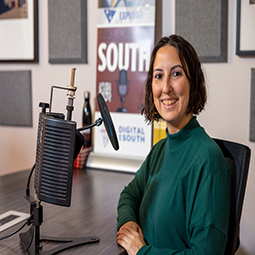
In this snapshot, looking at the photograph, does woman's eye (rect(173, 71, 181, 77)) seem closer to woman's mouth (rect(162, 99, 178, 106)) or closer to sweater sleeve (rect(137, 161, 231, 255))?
woman's mouth (rect(162, 99, 178, 106))

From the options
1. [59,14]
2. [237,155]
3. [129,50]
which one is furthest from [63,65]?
[237,155]

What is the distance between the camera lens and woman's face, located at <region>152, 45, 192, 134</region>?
116 cm

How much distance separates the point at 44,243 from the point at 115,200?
480 mm

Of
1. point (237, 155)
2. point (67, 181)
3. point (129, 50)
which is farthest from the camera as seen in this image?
point (129, 50)

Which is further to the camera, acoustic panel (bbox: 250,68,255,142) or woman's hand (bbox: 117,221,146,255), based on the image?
acoustic panel (bbox: 250,68,255,142)

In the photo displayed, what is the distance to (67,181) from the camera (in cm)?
93

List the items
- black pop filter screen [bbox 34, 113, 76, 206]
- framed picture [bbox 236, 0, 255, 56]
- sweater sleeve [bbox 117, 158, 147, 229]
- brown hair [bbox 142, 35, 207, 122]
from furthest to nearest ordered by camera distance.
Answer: framed picture [bbox 236, 0, 255, 56] < sweater sleeve [bbox 117, 158, 147, 229] < brown hair [bbox 142, 35, 207, 122] < black pop filter screen [bbox 34, 113, 76, 206]

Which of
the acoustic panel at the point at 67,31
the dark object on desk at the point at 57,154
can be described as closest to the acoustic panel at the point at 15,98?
the acoustic panel at the point at 67,31

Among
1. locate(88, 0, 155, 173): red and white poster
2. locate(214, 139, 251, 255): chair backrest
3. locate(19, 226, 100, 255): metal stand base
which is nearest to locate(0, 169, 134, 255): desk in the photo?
locate(19, 226, 100, 255): metal stand base

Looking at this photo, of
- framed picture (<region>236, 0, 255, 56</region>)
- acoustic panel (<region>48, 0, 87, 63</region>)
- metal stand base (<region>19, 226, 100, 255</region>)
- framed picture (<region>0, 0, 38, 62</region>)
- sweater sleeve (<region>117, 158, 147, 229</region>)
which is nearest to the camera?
metal stand base (<region>19, 226, 100, 255</region>)

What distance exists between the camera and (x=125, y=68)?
210 cm

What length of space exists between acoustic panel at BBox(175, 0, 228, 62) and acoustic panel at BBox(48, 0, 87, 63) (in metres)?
0.63

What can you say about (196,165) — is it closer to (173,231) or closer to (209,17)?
(173,231)

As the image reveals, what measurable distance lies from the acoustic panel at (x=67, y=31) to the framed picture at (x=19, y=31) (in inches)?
5.2
